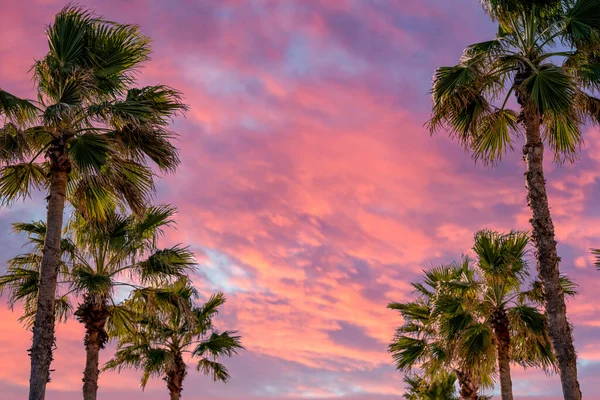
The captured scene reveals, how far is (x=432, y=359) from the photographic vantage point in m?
21.9

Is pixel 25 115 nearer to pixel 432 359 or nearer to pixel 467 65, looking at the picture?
pixel 467 65

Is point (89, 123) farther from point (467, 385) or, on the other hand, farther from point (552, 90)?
point (467, 385)

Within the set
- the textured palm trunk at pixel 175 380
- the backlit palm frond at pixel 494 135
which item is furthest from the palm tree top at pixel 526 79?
the textured palm trunk at pixel 175 380

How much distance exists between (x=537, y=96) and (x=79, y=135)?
1037 centimetres

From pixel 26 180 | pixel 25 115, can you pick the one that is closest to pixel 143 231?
pixel 26 180

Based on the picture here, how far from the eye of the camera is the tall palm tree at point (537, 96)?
46.8 ft

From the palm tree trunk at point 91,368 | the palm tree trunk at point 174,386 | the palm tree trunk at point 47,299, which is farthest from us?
the palm tree trunk at point 174,386

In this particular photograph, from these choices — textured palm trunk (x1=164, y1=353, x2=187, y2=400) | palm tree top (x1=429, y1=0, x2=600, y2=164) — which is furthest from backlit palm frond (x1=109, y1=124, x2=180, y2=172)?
textured palm trunk (x1=164, y1=353, x2=187, y2=400)

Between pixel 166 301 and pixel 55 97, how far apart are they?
23.4 feet

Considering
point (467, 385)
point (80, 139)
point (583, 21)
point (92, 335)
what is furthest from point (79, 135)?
point (467, 385)

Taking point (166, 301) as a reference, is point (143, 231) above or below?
above

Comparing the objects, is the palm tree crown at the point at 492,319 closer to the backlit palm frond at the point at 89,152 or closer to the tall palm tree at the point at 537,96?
the tall palm tree at the point at 537,96

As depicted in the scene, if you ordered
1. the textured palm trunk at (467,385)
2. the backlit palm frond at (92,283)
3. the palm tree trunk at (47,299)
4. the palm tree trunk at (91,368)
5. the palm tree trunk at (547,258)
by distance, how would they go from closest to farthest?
the palm tree trunk at (47,299), the palm tree trunk at (547,258), the backlit palm frond at (92,283), the palm tree trunk at (91,368), the textured palm trunk at (467,385)

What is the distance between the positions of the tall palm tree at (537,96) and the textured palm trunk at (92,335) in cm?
1185
